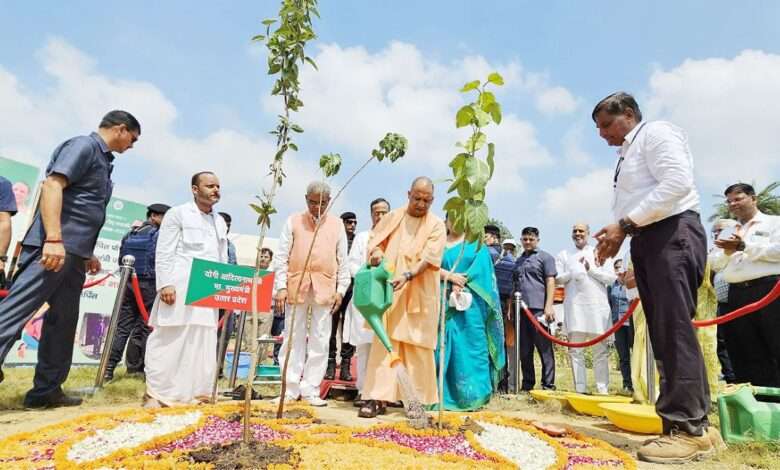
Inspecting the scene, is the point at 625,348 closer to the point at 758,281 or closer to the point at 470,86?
the point at 758,281

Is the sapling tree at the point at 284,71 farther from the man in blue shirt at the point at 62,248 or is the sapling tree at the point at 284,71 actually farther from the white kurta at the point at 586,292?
the white kurta at the point at 586,292

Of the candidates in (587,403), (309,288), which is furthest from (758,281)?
(309,288)

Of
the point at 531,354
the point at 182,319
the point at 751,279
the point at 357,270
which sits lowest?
the point at 531,354

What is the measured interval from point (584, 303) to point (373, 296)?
12.3 ft

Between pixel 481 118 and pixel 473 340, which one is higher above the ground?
pixel 481 118

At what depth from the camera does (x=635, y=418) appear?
11.3 ft

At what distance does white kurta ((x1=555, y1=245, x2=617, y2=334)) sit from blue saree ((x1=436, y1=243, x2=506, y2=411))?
171 centimetres

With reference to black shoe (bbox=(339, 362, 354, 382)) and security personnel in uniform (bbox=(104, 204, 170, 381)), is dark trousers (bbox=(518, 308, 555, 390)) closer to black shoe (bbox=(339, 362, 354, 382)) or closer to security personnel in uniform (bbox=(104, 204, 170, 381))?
black shoe (bbox=(339, 362, 354, 382))

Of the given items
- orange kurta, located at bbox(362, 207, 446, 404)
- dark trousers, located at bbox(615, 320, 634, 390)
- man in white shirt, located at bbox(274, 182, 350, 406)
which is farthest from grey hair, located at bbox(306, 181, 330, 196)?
dark trousers, located at bbox(615, 320, 634, 390)

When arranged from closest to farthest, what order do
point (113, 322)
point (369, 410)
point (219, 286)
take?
point (219, 286), point (369, 410), point (113, 322)

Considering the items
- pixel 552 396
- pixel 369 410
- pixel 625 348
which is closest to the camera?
pixel 369 410

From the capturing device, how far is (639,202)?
112 inches

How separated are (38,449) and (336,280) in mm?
2658

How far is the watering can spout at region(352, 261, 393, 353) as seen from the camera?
3.26 m
